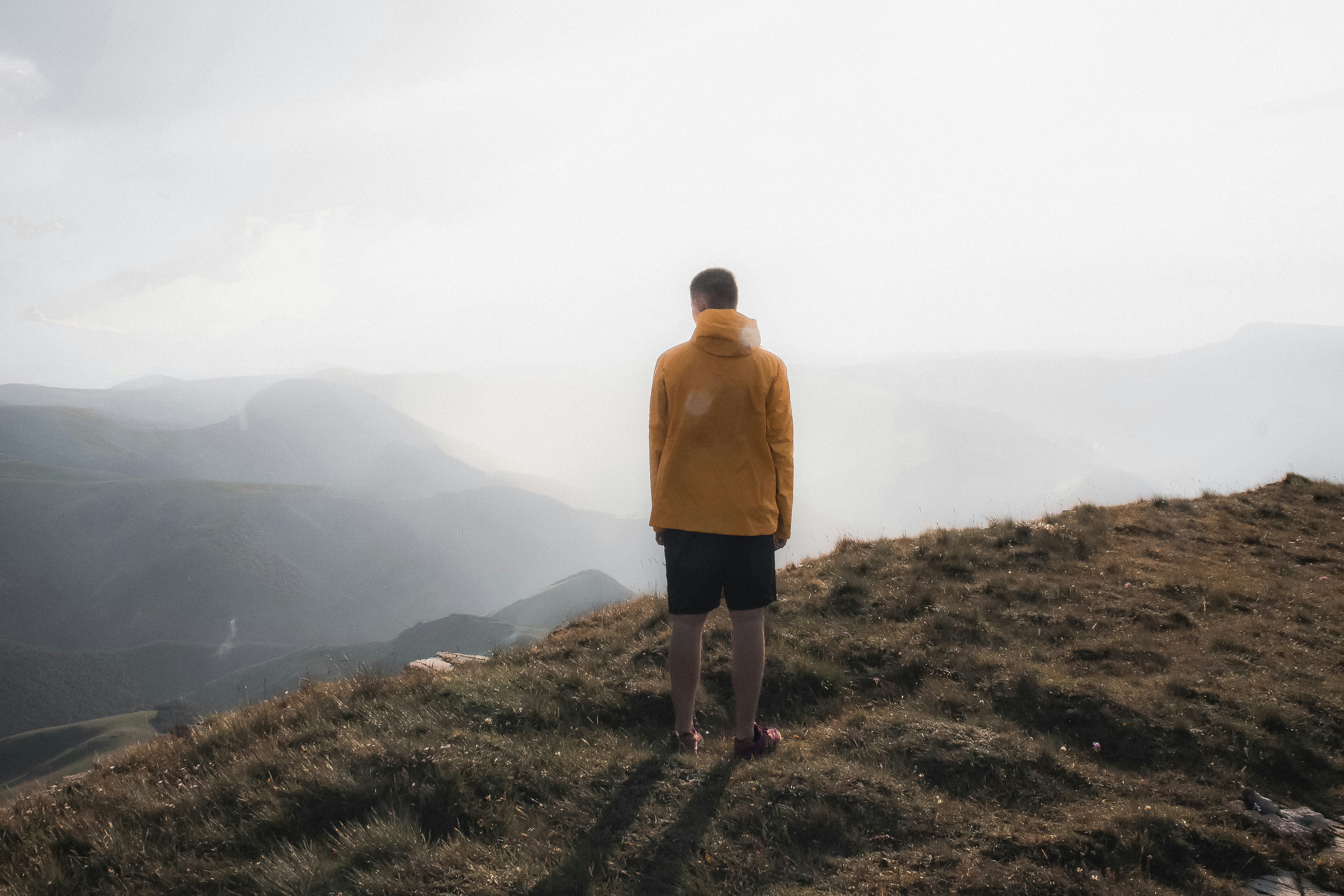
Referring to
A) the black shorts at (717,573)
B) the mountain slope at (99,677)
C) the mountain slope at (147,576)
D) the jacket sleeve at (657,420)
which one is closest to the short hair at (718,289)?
the jacket sleeve at (657,420)

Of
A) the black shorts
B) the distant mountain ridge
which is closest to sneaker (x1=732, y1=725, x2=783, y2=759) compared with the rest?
the black shorts

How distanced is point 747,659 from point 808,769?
715 mm

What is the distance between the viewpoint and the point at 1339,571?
7.26 metres

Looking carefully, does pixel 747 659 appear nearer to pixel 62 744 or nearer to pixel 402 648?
pixel 62 744

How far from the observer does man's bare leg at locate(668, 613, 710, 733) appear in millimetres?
4148

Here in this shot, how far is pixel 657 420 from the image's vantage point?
4.23 meters

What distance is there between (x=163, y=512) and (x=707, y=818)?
796 feet

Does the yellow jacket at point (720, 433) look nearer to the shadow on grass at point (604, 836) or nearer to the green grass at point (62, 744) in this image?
the shadow on grass at point (604, 836)

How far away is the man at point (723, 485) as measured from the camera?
13.2 feet

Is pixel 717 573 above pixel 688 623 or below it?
above

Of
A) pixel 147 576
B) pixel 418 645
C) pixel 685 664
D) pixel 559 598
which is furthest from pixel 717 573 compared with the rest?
pixel 147 576

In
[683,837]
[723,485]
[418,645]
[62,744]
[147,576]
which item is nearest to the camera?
[683,837]

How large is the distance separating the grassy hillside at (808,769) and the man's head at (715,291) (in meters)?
2.95

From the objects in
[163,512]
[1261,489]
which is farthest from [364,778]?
[163,512]
